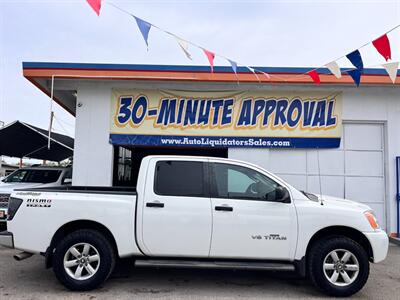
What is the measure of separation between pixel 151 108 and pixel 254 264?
5.46 m

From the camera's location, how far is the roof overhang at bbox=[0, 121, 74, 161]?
1178 cm

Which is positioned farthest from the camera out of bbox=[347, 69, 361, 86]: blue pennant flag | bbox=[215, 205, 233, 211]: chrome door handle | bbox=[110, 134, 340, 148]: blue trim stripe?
bbox=[110, 134, 340, 148]: blue trim stripe

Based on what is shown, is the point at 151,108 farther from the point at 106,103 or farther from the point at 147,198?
the point at 147,198

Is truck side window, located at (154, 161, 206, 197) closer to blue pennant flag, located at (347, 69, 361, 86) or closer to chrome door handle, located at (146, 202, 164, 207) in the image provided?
chrome door handle, located at (146, 202, 164, 207)

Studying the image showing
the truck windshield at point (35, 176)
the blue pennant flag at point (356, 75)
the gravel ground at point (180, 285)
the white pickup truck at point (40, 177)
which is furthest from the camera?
the truck windshield at point (35, 176)

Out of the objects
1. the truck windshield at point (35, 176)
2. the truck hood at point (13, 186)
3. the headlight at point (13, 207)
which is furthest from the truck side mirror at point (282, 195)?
the truck windshield at point (35, 176)

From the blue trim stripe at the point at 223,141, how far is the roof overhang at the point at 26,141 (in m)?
4.12

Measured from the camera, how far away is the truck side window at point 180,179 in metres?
5.18

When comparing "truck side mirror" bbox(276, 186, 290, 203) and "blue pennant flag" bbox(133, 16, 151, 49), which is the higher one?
"blue pennant flag" bbox(133, 16, 151, 49)

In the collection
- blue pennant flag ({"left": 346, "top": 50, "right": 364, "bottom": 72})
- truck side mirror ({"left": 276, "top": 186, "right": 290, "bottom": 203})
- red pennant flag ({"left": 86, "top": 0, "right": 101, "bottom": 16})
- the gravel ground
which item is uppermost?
red pennant flag ({"left": 86, "top": 0, "right": 101, "bottom": 16})

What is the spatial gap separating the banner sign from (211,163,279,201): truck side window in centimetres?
379

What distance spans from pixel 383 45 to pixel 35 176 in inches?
381

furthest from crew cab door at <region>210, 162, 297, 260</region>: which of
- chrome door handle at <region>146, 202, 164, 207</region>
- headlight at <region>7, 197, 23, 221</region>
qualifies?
headlight at <region>7, 197, 23, 221</region>

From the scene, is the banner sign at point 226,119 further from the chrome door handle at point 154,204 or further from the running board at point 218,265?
the running board at point 218,265
